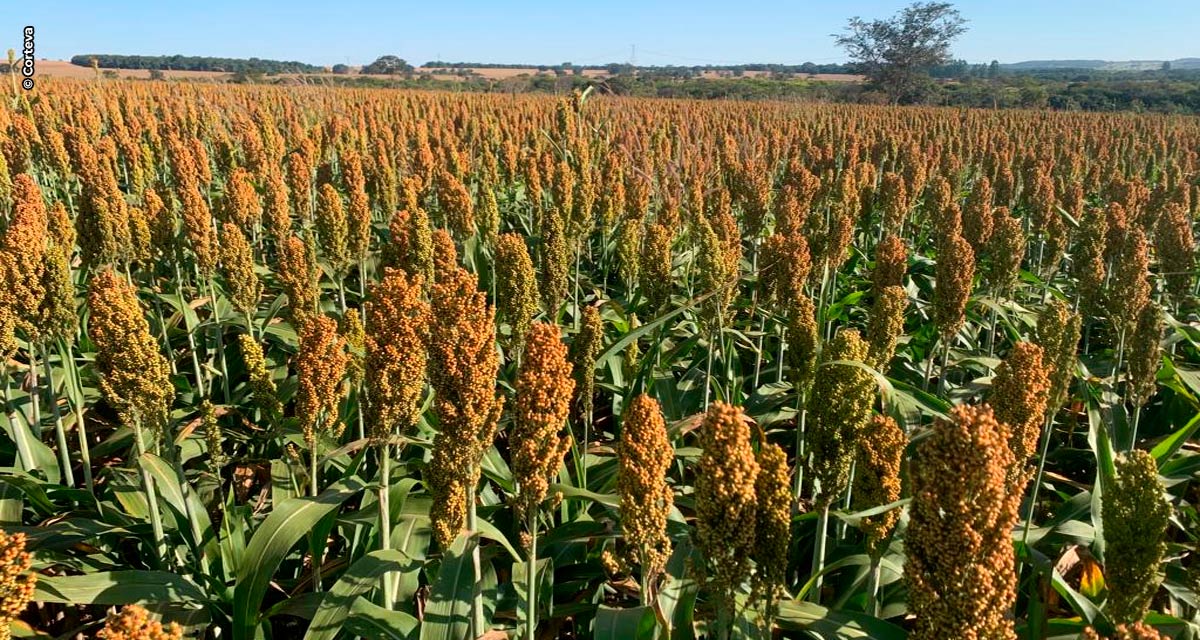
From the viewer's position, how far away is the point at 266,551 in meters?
2.17

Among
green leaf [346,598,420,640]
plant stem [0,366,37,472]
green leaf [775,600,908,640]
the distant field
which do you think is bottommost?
green leaf [346,598,420,640]

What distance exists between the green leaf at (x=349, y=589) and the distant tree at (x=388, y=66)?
156ft

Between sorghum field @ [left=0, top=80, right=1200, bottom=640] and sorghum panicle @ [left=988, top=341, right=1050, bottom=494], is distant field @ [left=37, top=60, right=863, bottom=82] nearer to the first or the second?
sorghum field @ [left=0, top=80, right=1200, bottom=640]

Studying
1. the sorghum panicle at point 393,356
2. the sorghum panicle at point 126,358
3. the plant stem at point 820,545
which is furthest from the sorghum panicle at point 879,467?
the sorghum panicle at point 126,358

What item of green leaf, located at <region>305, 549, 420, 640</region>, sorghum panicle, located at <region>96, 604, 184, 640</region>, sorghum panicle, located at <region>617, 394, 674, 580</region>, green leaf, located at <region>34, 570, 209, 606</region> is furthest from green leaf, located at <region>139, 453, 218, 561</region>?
sorghum panicle, located at <region>617, 394, 674, 580</region>

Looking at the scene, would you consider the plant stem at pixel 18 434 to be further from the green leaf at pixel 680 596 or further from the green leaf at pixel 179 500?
the green leaf at pixel 680 596

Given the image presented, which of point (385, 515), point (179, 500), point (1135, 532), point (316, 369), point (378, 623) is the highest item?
point (316, 369)

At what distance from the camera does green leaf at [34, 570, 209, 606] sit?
215cm

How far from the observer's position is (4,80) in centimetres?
1767

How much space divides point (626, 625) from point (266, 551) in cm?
109

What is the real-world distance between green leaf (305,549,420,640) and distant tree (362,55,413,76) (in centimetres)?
4764

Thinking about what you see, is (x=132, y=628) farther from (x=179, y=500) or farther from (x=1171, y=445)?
(x=1171, y=445)

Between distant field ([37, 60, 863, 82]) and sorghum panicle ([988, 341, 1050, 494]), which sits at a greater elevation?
distant field ([37, 60, 863, 82])

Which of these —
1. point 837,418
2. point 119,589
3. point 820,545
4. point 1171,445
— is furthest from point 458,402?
point 1171,445
